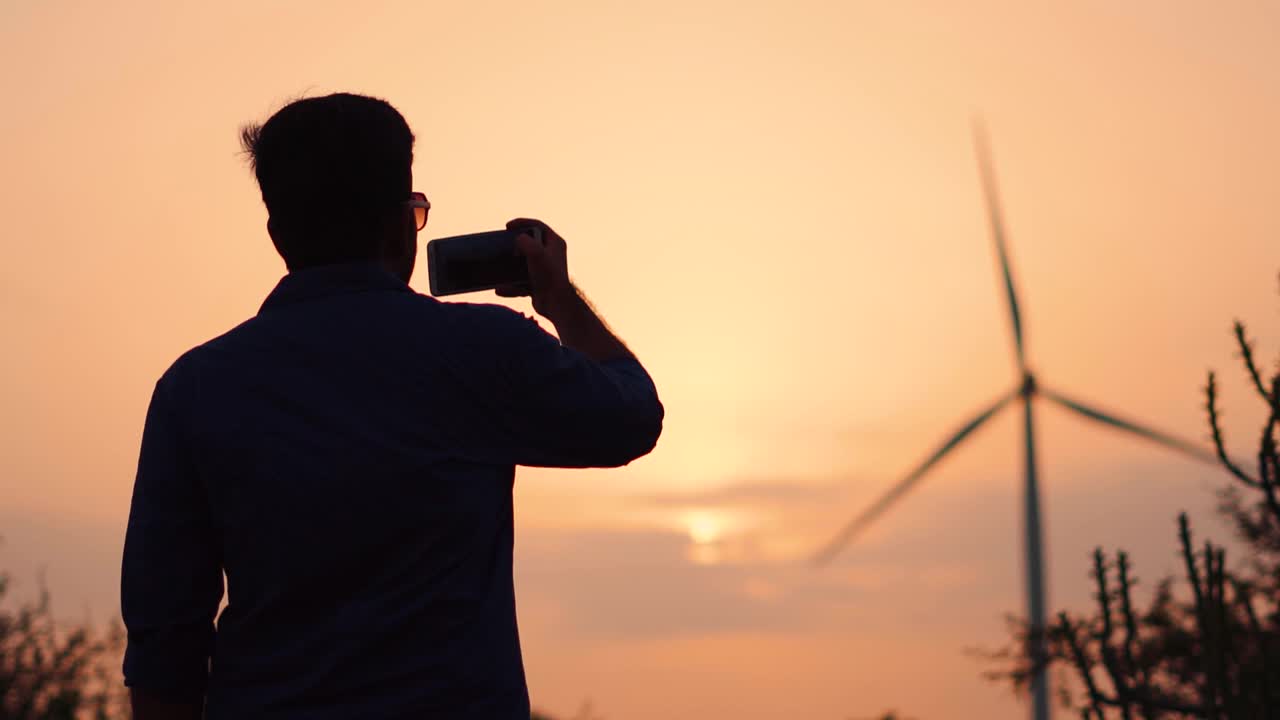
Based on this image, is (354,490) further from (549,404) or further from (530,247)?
(530,247)

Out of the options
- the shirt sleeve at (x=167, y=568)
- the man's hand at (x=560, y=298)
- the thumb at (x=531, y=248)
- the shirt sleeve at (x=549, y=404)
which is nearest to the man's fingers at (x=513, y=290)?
the man's hand at (x=560, y=298)

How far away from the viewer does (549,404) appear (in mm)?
3371

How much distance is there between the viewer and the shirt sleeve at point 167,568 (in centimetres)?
346

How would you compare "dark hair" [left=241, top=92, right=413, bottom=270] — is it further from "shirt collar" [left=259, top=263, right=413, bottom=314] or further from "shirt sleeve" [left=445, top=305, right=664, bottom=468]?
"shirt sleeve" [left=445, top=305, right=664, bottom=468]

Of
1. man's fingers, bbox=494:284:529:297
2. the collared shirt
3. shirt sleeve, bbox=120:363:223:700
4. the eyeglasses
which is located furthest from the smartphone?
shirt sleeve, bbox=120:363:223:700

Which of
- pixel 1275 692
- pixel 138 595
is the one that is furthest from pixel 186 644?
pixel 1275 692

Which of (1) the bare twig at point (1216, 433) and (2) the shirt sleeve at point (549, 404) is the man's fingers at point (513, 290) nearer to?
(2) the shirt sleeve at point (549, 404)

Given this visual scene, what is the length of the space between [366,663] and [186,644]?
2.00ft

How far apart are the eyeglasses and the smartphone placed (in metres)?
0.26

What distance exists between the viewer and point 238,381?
3.41m

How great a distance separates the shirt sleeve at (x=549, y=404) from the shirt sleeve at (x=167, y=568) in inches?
29.1

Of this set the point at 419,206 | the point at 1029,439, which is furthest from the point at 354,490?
the point at 1029,439

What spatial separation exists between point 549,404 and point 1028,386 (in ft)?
108

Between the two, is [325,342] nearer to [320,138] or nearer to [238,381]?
[238,381]
